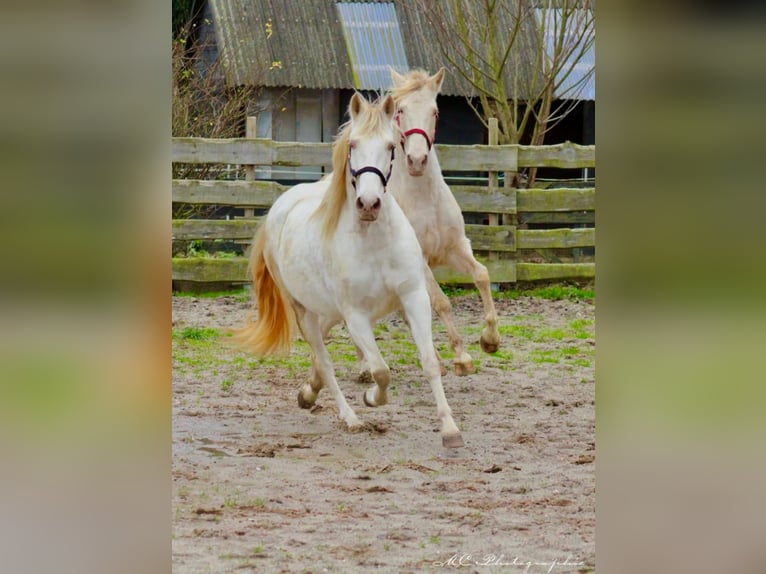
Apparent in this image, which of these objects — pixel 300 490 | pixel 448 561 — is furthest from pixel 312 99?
pixel 448 561

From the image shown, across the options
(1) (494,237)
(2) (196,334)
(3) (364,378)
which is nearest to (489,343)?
(3) (364,378)

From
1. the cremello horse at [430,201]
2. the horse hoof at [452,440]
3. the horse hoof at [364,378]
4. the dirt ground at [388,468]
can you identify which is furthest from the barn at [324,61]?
the horse hoof at [452,440]

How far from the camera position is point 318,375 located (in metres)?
5.05

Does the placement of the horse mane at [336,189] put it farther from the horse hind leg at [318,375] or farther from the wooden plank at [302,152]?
the wooden plank at [302,152]

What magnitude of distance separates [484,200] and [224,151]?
102 inches

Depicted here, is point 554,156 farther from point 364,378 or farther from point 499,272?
point 364,378

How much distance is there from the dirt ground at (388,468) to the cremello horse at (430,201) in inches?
18.5

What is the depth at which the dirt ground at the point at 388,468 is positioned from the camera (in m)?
2.90

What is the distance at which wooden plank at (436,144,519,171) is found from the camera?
31.5 ft

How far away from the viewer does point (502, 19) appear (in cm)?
1320

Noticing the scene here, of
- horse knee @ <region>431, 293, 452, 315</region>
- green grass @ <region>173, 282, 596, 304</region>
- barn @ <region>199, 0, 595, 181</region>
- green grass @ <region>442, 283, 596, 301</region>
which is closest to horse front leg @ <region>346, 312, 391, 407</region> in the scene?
horse knee @ <region>431, 293, 452, 315</region>
